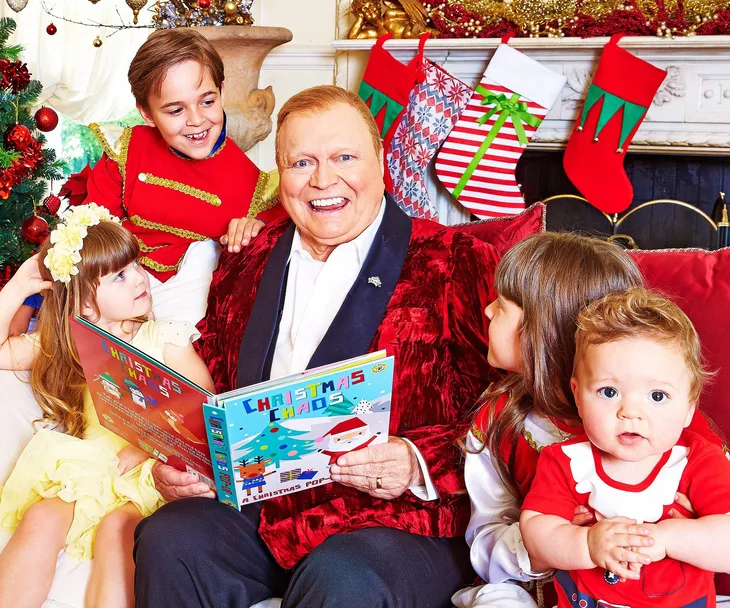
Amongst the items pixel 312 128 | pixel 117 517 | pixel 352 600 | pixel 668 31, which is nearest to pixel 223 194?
pixel 312 128

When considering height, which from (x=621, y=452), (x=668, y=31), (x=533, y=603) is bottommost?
(x=533, y=603)

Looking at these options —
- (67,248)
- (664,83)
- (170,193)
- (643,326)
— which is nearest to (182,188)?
(170,193)

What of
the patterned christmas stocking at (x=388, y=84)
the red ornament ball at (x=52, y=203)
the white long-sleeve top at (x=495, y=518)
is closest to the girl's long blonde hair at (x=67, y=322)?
the white long-sleeve top at (x=495, y=518)

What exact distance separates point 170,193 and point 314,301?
680 mm

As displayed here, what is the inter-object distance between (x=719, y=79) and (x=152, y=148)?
187 cm

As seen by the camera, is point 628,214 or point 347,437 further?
point 628,214

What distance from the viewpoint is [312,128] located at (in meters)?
1.76

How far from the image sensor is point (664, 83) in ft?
9.86

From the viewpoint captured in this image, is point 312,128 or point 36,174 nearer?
point 312,128

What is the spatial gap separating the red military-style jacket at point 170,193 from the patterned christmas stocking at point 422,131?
1021mm

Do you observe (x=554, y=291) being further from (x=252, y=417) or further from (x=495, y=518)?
(x=252, y=417)

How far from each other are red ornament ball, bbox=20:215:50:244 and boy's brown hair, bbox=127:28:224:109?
1006mm

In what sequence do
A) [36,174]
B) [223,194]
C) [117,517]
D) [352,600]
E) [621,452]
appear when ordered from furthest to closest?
1. [36,174]
2. [223,194]
3. [117,517]
4. [352,600]
5. [621,452]

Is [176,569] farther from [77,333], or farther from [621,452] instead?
[621,452]
